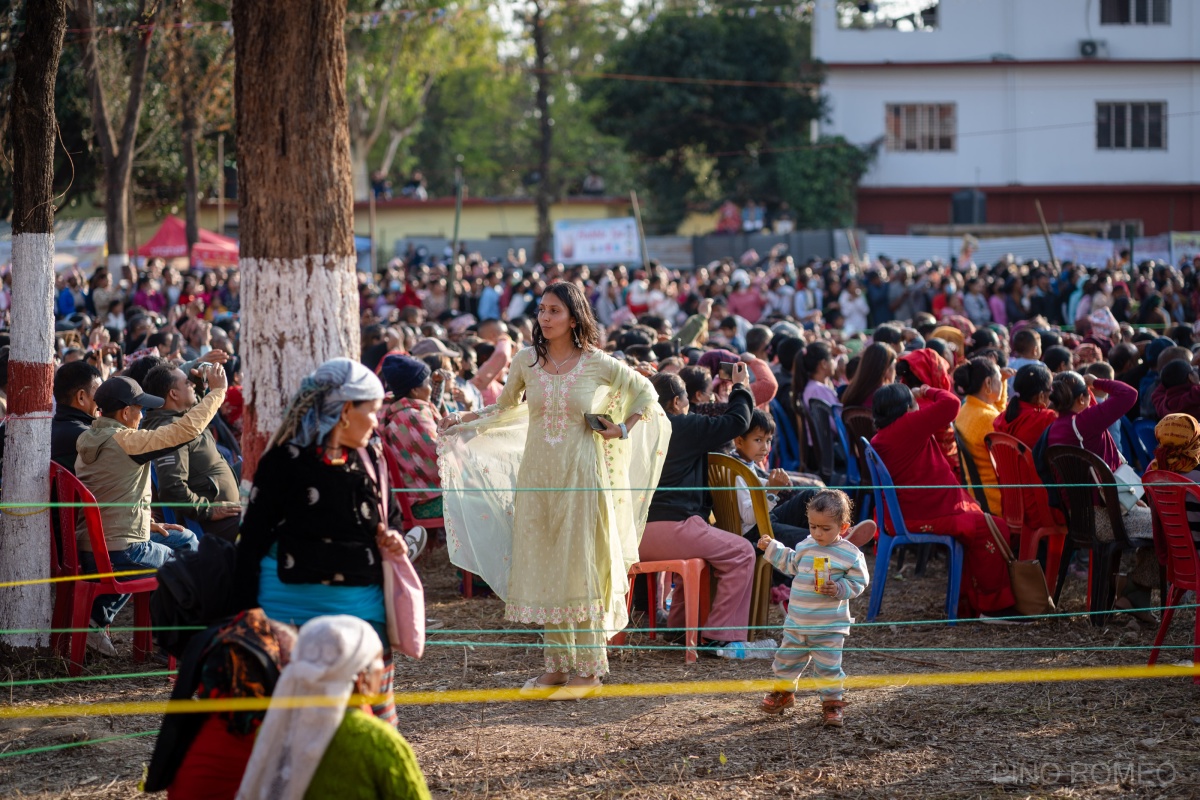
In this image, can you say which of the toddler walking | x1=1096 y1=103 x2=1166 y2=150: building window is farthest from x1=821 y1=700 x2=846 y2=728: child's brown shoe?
x1=1096 y1=103 x2=1166 y2=150: building window

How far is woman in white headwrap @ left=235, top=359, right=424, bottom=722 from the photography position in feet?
12.6

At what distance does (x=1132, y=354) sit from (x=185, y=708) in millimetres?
7856

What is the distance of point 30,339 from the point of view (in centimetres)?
610

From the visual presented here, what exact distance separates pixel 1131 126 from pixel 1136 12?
3.18 metres

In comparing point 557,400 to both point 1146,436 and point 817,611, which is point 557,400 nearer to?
point 817,611

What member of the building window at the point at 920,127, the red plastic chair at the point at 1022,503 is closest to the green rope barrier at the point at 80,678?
the red plastic chair at the point at 1022,503

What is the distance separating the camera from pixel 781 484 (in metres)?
6.50

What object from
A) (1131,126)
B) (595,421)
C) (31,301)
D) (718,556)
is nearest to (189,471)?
(31,301)

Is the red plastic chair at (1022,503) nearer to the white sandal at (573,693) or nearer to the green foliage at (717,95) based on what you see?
the white sandal at (573,693)

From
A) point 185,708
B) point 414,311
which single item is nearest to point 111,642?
point 185,708

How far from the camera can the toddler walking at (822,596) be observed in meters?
5.31

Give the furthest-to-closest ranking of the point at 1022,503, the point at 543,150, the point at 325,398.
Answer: the point at 543,150 → the point at 1022,503 → the point at 325,398

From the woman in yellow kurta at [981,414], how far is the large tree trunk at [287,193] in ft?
14.2

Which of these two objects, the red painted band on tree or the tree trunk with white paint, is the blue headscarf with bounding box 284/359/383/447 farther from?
the tree trunk with white paint
